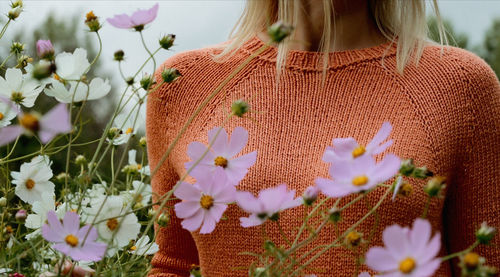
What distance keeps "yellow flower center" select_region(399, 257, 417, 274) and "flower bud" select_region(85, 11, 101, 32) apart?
0.92 feet

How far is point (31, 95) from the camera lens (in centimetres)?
46

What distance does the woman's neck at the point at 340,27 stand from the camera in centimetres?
103

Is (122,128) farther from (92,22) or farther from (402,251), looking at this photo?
(402,251)

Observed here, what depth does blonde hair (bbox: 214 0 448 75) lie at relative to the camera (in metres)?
0.97

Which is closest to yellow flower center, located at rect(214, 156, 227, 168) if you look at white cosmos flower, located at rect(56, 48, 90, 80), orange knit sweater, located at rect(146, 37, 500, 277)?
white cosmos flower, located at rect(56, 48, 90, 80)

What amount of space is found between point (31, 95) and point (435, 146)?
59 cm

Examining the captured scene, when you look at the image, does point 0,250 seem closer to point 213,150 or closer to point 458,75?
point 213,150

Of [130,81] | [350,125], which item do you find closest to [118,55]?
[130,81]

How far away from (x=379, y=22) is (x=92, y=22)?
72 centimetres

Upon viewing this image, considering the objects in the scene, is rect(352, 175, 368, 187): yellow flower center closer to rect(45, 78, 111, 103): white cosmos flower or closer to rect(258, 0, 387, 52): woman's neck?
rect(45, 78, 111, 103): white cosmos flower

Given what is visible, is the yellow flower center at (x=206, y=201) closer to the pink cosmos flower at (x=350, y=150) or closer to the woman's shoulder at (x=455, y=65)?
the pink cosmos flower at (x=350, y=150)

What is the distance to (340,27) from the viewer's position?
103 centimetres

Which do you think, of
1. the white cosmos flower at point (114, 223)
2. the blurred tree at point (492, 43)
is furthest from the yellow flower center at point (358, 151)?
the blurred tree at point (492, 43)

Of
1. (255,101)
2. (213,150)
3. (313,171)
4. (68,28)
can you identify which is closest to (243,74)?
(255,101)
